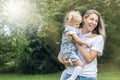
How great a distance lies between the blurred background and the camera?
18.8 meters

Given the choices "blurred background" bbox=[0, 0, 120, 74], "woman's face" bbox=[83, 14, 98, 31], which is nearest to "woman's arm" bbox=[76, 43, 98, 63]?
"woman's face" bbox=[83, 14, 98, 31]

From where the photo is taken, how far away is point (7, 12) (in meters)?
18.5

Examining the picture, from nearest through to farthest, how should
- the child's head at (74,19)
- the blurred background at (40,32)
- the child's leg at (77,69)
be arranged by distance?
the child's leg at (77,69) → the child's head at (74,19) → the blurred background at (40,32)

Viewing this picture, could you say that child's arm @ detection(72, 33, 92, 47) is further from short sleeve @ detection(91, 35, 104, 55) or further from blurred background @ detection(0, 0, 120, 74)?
blurred background @ detection(0, 0, 120, 74)

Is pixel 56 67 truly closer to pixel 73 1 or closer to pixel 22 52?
pixel 22 52

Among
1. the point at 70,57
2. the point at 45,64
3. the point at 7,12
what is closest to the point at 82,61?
the point at 70,57

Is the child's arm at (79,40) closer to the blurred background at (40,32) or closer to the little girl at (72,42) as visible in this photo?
the little girl at (72,42)

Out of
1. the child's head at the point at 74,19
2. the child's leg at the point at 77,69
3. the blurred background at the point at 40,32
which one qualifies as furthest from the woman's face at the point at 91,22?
the blurred background at the point at 40,32

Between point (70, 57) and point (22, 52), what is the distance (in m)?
16.2

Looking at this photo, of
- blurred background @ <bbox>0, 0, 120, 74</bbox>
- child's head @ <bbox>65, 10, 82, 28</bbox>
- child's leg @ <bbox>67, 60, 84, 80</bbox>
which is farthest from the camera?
blurred background @ <bbox>0, 0, 120, 74</bbox>

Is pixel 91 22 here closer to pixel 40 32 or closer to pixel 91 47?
pixel 91 47

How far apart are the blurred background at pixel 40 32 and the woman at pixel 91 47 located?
1381cm

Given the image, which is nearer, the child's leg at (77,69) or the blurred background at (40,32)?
the child's leg at (77,69)

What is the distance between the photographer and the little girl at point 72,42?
14.2 feet
